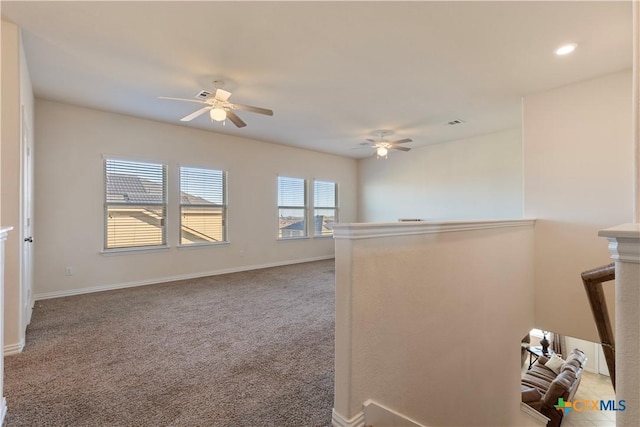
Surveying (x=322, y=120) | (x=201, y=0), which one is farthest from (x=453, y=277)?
(x=322, y=120)

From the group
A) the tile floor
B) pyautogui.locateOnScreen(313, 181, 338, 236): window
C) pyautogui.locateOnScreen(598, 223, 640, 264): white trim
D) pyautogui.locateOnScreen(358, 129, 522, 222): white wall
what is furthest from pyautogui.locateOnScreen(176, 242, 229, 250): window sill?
the tile floor

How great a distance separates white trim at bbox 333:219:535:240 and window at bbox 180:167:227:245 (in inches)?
177

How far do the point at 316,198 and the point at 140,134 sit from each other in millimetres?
4101

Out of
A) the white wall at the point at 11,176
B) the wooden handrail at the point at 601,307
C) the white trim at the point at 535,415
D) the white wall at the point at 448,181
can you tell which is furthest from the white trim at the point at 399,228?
the white wall at the point at 448,181

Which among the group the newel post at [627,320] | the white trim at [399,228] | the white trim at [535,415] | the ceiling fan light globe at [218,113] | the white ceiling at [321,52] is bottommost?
the white trim at [535,415]

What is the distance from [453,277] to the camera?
2.54m

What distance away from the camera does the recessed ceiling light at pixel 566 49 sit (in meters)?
2.75

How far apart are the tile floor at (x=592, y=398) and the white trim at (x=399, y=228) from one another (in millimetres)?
4742

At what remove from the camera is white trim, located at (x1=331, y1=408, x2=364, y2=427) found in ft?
5.53

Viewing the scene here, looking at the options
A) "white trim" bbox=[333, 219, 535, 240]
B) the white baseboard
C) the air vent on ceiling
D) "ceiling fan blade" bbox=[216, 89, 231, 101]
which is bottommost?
the white baseboard

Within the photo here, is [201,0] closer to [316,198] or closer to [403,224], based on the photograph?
[403,224]

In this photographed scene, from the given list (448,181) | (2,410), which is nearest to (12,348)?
(2,410)

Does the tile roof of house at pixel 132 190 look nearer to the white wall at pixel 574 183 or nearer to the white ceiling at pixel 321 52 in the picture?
the white ceiling at pixel 321 52

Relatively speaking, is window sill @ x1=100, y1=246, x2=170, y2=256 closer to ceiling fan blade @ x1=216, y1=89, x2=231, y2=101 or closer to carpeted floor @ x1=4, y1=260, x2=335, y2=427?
carpeted floor @ x1=4, y1=260, x2=335, y2=427
